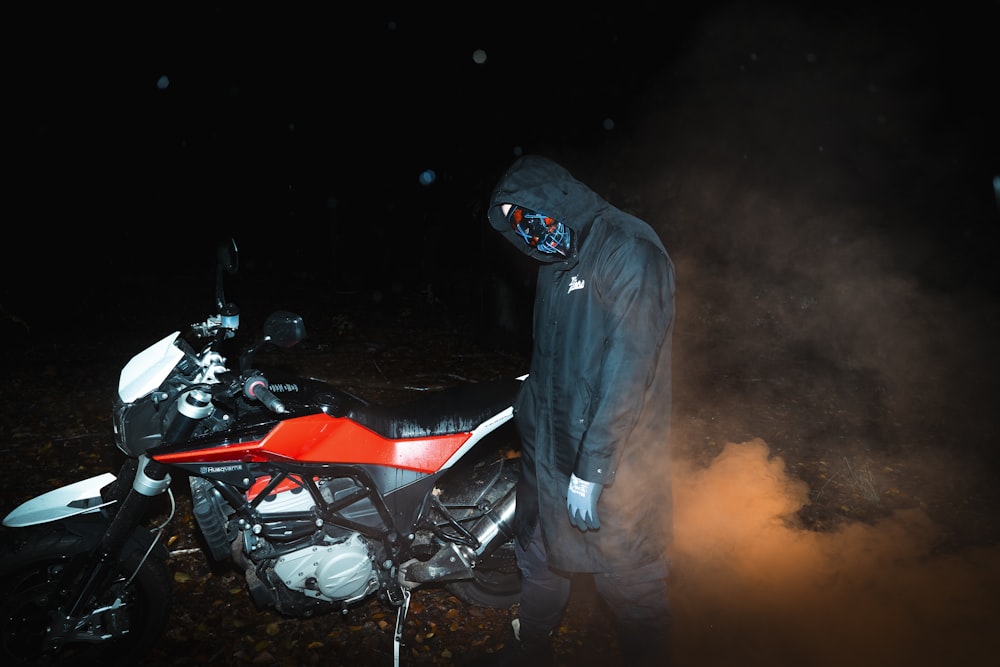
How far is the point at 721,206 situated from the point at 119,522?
38.5 ft

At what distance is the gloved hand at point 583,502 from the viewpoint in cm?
265

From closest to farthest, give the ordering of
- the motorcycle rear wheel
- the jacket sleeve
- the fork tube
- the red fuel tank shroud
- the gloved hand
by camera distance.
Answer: the jacket sleeve < the gloved hand < the red fuel tank shroud < the fork tube < the motorcycle rear wheel

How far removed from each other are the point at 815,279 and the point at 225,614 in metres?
11.3

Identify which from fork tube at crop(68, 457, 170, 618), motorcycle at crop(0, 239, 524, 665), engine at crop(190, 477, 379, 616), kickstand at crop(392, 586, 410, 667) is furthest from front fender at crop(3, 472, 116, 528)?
kickstand at crop(392, 586, 410, 667)

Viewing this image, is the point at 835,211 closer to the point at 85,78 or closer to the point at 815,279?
the point at 815,279

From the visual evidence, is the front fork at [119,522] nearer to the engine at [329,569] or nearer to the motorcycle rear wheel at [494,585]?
the engine at [329,569]

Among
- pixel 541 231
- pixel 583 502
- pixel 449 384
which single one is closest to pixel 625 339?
pixel 541 231

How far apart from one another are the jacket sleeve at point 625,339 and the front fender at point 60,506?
2.56 meters

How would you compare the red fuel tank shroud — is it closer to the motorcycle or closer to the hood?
the motorcycle

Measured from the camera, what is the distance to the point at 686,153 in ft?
37.1

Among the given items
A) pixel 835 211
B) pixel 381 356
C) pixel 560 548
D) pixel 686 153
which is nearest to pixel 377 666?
pixel 560 548

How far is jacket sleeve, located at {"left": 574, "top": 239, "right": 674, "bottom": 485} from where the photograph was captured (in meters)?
2.50

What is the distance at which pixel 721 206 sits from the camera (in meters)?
12.2

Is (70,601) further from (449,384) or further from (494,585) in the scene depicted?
(449,384)
